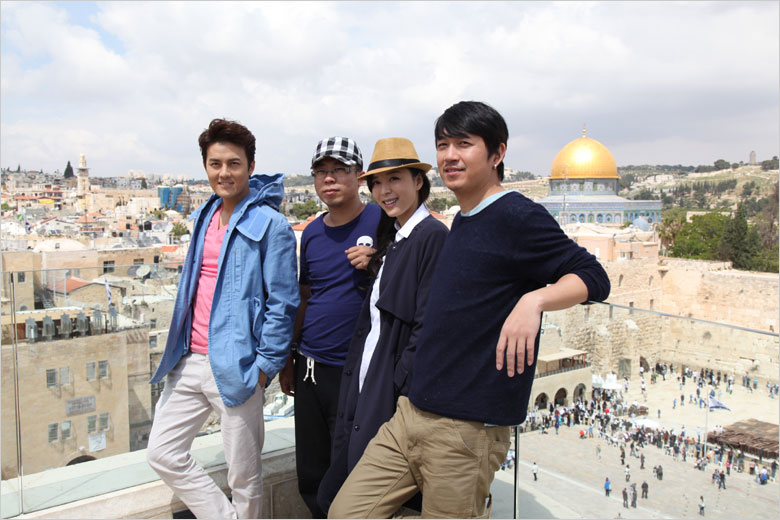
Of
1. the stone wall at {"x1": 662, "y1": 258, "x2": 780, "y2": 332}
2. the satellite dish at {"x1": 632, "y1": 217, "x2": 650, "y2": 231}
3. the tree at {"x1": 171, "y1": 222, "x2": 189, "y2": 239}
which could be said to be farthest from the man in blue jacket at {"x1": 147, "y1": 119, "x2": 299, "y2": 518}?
the tree at {"x1": 171, "y1": 222, "x2": 189, "y2": 239}

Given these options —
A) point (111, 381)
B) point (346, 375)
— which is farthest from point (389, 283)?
point (111, 381)

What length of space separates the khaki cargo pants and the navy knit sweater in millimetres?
65

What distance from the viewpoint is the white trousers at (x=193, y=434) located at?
7.81ft

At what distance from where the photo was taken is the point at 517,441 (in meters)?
2.40

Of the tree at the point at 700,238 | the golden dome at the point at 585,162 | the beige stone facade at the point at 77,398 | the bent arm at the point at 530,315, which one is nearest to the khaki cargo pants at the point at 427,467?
the bent arm at the point at 530,315

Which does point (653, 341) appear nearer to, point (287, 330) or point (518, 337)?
point (518, 337)

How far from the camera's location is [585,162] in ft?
135

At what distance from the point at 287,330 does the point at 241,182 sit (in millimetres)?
642

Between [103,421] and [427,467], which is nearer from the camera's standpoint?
[427,467]

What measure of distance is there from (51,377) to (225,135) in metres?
1.55

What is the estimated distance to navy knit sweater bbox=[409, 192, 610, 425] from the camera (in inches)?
66.0

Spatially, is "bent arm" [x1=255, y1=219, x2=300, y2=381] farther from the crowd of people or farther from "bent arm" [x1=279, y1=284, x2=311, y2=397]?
the crowd of people

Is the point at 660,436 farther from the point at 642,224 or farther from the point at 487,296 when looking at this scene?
the point at 642,224

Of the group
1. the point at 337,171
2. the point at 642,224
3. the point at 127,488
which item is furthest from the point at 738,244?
the point at 127,488
